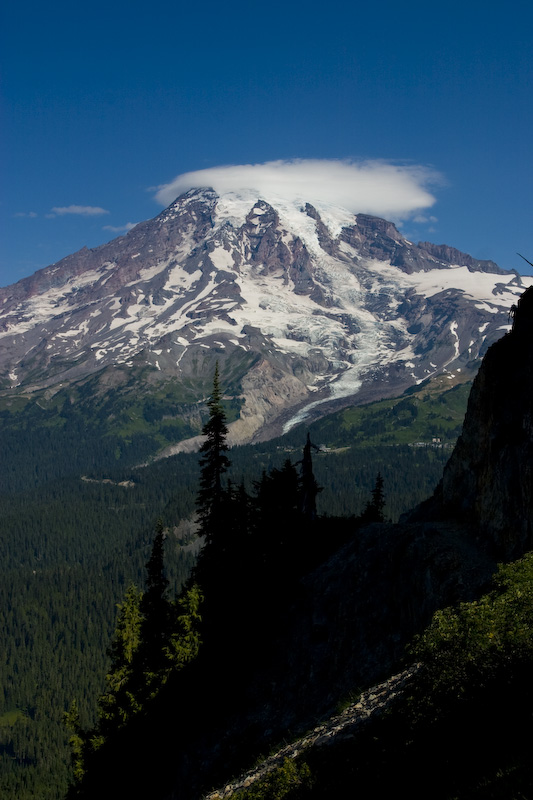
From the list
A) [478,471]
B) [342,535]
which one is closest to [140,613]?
[342,535]

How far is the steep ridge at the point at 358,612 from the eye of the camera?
36000mm

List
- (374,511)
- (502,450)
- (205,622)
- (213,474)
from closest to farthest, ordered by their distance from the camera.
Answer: (502,450) → (205,622) → (213,474) → (374,511)

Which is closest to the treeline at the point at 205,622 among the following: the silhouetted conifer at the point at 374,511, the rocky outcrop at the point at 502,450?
the silhouetted conifer at the point at 374,511

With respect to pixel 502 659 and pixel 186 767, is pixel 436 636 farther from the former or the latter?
pixel 186 767

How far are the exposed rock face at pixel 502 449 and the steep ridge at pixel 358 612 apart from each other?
0.30ft

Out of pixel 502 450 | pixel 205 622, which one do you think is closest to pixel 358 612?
pixel 205 622

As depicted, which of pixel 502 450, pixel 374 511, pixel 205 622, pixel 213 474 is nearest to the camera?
pixel 502 450

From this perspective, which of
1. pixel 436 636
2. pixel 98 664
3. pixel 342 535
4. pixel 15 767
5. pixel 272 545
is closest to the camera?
pixel 436 636

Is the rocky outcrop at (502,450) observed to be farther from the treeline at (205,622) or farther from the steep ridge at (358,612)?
the treeline at (205,622)

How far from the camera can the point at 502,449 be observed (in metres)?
39.3

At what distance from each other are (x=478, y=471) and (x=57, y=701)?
452 ft

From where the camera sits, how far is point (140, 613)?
5138 centimetres

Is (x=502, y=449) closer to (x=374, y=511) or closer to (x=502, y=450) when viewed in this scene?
(x=502, y=450)

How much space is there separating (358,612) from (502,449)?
13452 millimetres
